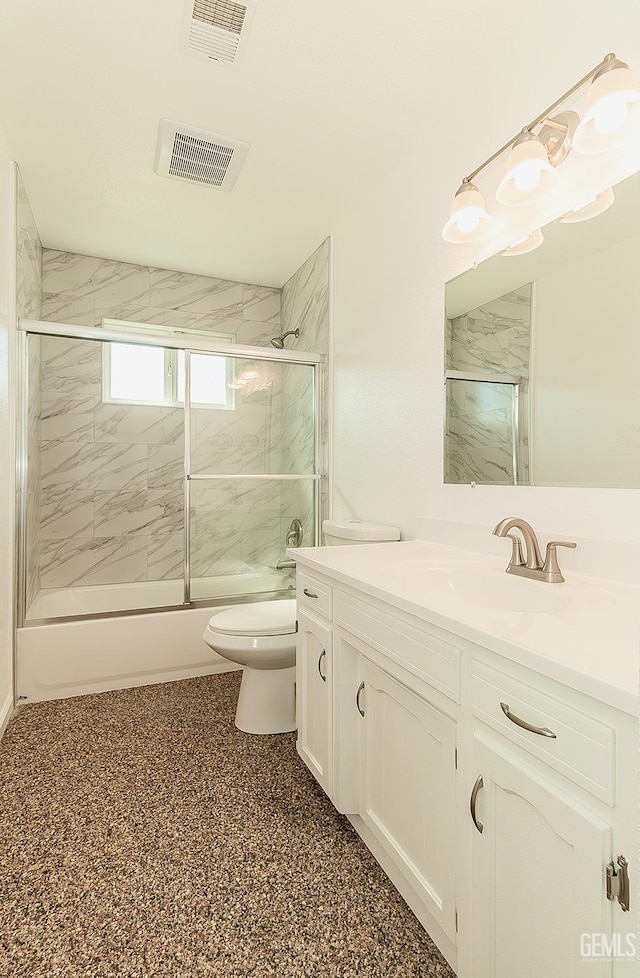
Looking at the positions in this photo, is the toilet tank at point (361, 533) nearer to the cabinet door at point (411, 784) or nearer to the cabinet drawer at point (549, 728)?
the cabinet door at point (411, 784)

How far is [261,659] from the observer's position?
6.36ft

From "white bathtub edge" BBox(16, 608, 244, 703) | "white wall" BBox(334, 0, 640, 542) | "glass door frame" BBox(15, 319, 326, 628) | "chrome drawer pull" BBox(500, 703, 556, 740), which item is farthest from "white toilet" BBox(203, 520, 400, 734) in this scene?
"chrome drawer pull" BBox(500, 703, 556, 740)

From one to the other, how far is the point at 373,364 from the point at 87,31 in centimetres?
157

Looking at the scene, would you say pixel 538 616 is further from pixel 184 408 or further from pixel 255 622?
pixel 184 408

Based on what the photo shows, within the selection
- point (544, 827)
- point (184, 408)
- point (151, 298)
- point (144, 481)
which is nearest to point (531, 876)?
point (544, 827)

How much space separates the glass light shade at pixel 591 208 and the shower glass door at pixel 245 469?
1.84 meters

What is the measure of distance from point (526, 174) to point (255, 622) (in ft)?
5.84

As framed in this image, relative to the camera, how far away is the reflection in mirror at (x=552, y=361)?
1.18 meters

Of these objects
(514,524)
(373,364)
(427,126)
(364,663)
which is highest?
(427,126)

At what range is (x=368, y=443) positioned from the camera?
2439 mm

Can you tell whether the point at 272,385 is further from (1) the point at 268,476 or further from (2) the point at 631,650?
(2) the point at 631,650

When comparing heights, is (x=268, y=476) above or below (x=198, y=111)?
below

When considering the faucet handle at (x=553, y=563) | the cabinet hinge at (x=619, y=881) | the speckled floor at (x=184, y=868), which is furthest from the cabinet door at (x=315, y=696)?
the cabinet hinge at (x=619, y=881)

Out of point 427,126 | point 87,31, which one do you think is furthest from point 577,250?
point 87,31
